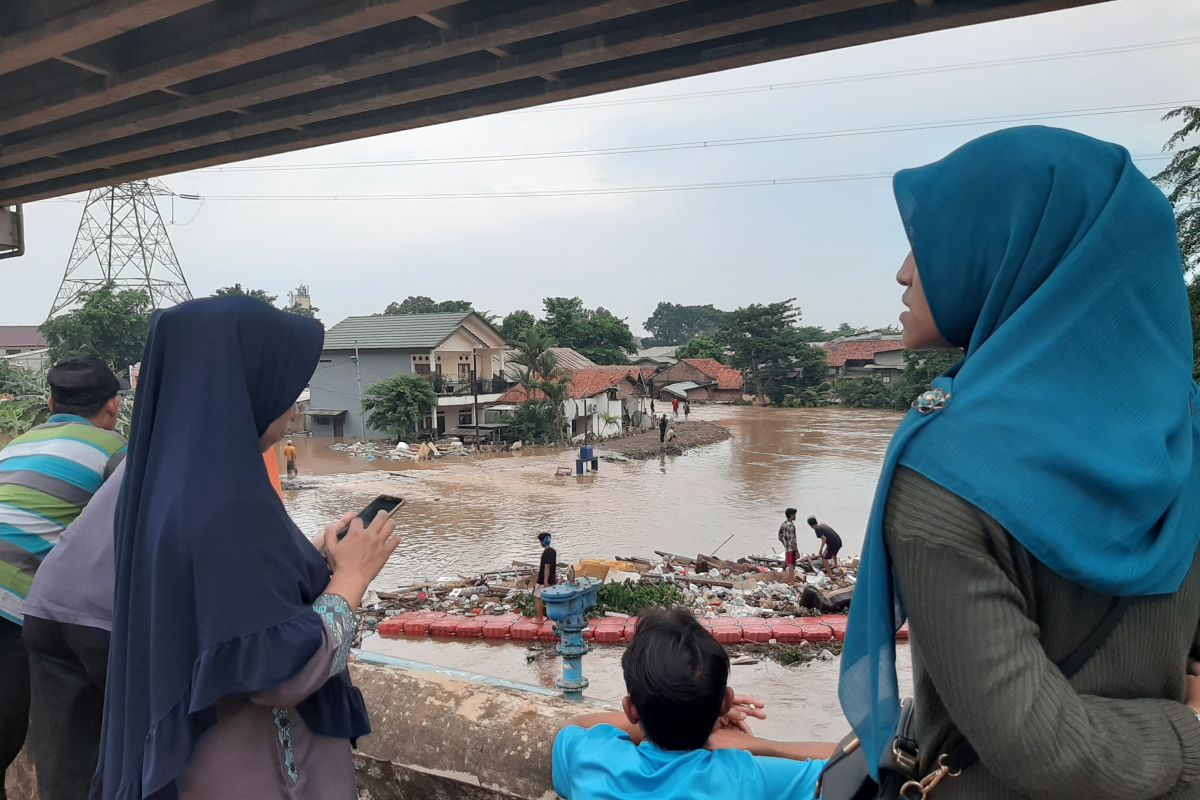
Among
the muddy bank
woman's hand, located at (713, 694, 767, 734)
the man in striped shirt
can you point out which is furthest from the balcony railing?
woman's hand, located at (713, 694, 767, 734)

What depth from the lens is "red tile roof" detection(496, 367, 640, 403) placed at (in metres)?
31.3

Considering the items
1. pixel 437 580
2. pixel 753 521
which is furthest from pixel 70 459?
pixel 753 521

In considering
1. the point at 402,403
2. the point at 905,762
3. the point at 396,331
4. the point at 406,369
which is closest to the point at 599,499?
the point at 402,403

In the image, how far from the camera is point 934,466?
906 mm

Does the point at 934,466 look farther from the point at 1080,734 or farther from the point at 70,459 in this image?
the point at 70,459

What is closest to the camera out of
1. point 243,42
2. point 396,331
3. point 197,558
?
point 197,558

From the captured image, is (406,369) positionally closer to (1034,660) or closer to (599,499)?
(599,499)

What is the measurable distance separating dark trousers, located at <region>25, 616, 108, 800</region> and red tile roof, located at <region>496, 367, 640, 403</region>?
28.1 m

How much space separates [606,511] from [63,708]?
1599 cm

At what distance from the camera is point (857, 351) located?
2048 inches

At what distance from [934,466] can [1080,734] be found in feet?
1.07

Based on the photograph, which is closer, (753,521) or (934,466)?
(934,466)

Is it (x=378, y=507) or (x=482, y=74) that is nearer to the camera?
(x=378, y=507)

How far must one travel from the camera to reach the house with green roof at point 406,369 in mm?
31578
